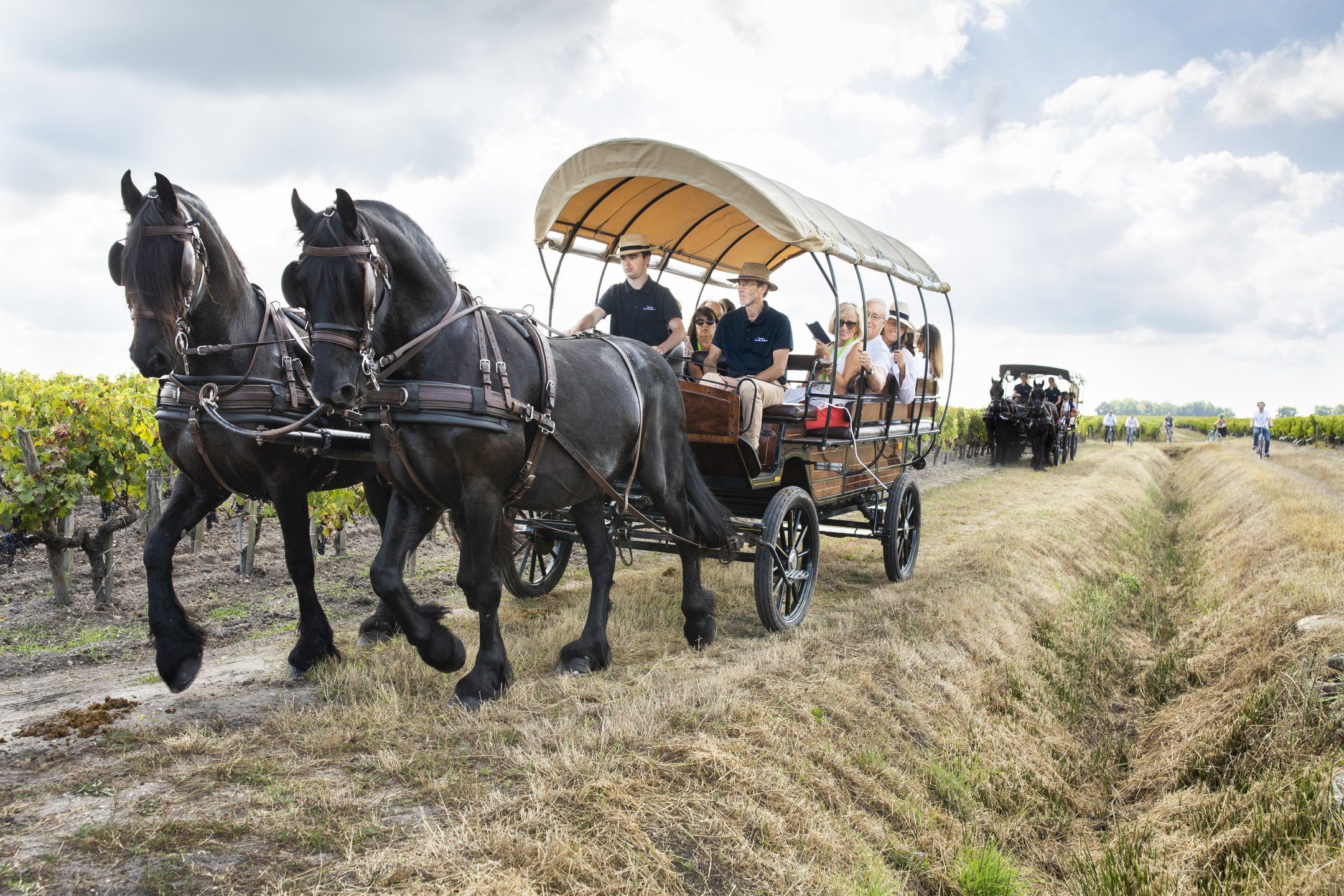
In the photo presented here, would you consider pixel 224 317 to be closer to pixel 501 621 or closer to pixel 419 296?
pixel 419 296

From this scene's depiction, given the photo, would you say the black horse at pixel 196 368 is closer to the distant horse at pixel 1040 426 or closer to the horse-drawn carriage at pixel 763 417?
the horse-drawn carriage at pixel 763 417

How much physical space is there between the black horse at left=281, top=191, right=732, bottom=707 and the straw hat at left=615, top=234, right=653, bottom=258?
4.61 ft

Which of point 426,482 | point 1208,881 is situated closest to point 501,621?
point 426,482

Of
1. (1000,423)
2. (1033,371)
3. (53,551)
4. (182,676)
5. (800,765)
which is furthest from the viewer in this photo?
(1033,371)

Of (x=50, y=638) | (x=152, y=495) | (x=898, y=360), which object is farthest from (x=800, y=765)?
(x=152, y=495)

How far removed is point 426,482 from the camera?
391cm

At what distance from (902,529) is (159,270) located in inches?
223

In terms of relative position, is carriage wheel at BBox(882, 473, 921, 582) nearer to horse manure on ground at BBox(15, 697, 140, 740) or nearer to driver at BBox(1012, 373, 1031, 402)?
horse manure on ground at BBox(15, 697, 140, 740)

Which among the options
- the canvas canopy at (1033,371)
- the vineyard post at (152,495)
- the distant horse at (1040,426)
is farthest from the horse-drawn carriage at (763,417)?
the canvas canopy at (1033,371)

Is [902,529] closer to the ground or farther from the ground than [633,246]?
closer to the ground

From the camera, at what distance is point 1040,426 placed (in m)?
21.6

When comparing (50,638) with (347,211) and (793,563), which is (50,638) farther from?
(793,563)

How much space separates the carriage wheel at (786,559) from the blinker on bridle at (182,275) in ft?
10.6

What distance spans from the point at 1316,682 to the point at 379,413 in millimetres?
4999
